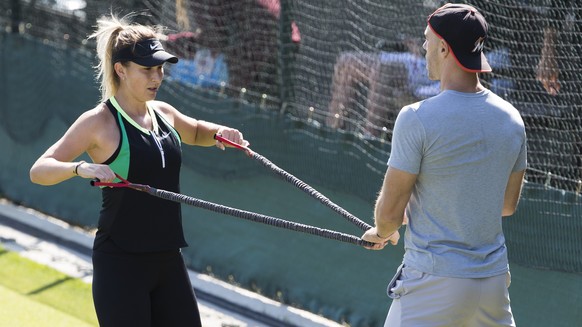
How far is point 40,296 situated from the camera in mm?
6598

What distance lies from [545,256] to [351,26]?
1989 millimetres

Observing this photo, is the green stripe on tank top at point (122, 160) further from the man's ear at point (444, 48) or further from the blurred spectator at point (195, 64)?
the blurred spectator at point (195, 64)

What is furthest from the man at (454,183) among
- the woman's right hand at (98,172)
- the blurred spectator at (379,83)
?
the blurred spectator at (379,83)

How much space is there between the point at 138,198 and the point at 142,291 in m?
0.39

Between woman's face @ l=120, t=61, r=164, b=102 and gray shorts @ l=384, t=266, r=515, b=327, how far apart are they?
1.47m

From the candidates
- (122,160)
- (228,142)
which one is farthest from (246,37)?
(122,160)

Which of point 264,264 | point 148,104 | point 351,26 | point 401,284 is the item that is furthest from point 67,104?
point 401,284

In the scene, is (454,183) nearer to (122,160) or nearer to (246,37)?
(122,160)

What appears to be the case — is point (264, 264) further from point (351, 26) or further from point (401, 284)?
point (401, 284)

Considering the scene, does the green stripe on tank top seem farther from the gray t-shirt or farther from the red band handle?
the gray t-shirt

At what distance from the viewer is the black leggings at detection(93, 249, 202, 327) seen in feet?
13.1

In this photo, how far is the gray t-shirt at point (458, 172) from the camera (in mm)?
3215

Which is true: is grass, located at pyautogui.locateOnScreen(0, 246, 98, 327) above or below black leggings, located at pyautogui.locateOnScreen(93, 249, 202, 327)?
below

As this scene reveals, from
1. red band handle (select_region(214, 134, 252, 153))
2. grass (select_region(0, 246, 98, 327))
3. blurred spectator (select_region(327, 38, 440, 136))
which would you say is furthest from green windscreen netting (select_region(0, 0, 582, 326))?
red band handle (select_region(214, 134, 252, 153))
